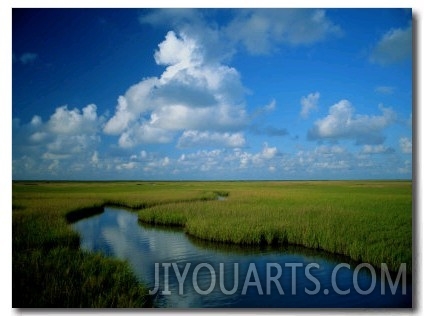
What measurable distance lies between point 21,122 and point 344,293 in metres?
6.17

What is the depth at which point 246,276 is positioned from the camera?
670 cm

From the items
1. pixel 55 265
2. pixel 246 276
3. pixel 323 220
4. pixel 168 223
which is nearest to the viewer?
pixel 55 265

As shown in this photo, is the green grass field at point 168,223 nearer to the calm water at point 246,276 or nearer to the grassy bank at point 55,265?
the grassy bank at point 55,265

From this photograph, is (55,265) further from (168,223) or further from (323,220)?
→ (323,220)

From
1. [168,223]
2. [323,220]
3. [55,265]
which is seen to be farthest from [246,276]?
[168,223]

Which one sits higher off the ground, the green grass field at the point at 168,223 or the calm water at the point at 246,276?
the green grass field at the point at 168,223

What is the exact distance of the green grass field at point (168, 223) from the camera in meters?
5.68

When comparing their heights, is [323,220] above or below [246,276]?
above

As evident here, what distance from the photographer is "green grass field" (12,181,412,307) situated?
5.68m

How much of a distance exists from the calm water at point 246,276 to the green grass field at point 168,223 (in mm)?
389

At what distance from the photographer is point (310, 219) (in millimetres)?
9508

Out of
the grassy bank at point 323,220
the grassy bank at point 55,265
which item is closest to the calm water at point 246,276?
the grassy bank at point 323,220

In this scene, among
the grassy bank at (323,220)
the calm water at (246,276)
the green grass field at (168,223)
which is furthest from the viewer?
the grassy bank at (323,220)

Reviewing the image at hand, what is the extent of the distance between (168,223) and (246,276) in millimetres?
4421
